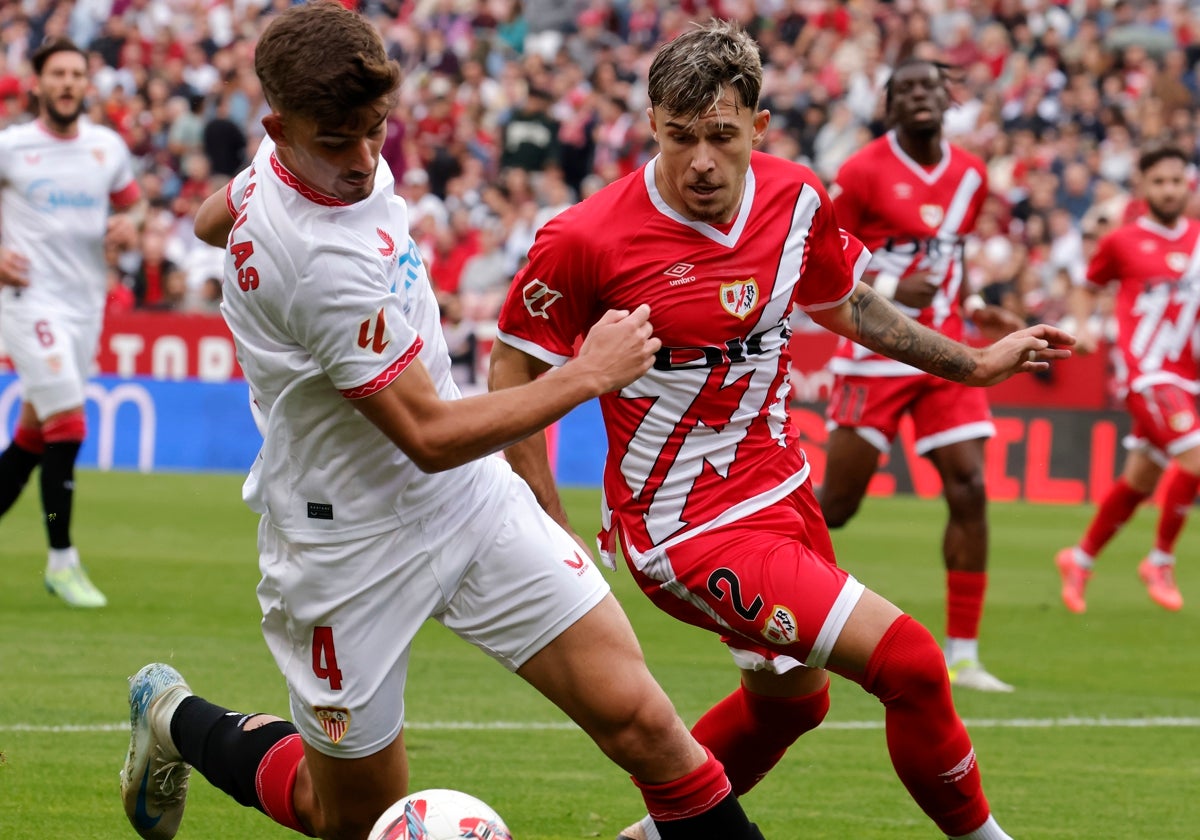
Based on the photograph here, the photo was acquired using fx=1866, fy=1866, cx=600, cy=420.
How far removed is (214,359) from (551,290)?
47.3 ft

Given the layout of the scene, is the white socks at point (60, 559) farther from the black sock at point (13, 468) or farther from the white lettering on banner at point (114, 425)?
the white lettering on banner at point (114, 425)

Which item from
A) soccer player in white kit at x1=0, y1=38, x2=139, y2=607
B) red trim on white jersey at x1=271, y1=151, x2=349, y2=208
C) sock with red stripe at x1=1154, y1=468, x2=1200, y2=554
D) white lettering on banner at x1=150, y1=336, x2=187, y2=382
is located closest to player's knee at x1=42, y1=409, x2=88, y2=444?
soccer player in white kit at x1=0, y1=38, x2=139, y2=607

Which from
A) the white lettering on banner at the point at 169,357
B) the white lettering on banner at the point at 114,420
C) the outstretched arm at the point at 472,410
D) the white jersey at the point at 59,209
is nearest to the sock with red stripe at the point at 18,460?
the white jersey at the point at 59,209

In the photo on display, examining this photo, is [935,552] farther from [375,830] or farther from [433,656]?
[375,830]

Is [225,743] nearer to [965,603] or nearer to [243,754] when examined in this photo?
[243,754]

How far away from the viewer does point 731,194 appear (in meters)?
4.89

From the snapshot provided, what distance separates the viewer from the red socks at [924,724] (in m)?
4.64

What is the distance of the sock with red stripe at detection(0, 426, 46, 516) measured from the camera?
32.7 feet

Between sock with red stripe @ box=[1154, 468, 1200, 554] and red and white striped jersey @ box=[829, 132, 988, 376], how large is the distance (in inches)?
131

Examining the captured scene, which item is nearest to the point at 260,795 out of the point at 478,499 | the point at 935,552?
the point at 478,499

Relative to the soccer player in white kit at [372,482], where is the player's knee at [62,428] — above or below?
below

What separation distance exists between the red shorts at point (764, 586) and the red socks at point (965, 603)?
11.4ft

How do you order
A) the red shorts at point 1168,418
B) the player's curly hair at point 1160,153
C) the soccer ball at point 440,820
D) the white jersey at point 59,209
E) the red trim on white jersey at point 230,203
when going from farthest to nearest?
the red shorts at point 1168,418 < the player's curly hair at point 1160,153 < the white jersey at point 59,209 < the red trim on white jersey at point 230,203 < the soccer ball at point 440,820

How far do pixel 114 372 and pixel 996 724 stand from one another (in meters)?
13.3
